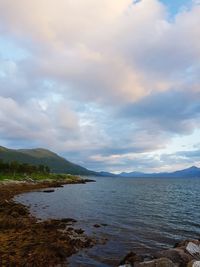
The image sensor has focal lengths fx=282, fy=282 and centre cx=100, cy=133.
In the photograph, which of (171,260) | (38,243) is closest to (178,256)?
(171,260)

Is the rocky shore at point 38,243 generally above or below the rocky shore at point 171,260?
below

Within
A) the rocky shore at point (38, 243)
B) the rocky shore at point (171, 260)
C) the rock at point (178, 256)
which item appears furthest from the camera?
the rocky shore at point (38, 243)

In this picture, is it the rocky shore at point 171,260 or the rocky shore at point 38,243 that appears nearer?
the rocky shore at point 171,260

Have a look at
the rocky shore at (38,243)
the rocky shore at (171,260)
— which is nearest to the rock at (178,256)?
the rocky shore at (171,260)

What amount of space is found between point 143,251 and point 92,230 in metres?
9.32

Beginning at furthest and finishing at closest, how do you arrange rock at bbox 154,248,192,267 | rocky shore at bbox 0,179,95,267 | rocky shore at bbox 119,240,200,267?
1. rocky shore at bbox 0,179,95,267
2. rock at bbox 154,248,192,267
3. rocky shore at bbox 119,240,200,267

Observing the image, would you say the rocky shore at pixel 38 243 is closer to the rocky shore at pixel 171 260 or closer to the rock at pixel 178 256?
the rocky shore at pixel 171 260

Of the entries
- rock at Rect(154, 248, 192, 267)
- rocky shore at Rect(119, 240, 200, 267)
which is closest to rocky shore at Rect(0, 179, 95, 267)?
rocky shore at Rect(119, 240, 200, 267)

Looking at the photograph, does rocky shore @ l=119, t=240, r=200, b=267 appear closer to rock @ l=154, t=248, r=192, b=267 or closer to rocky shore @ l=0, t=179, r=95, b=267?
rock @ l=154, t=248, r=192, b=267

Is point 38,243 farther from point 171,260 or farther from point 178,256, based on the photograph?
point 178,256

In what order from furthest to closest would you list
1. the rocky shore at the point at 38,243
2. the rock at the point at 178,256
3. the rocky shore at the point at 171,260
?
the rocky shore at the point at 38,243 → the rock at the point at 178,256 → the rocky shore at the point at 171,260

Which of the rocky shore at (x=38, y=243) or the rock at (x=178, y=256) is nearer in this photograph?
the rock at (x=178, y=256)

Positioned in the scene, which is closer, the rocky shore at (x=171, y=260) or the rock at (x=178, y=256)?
the rocky shore at (x=171, y=260)

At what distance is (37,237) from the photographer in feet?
90.0
